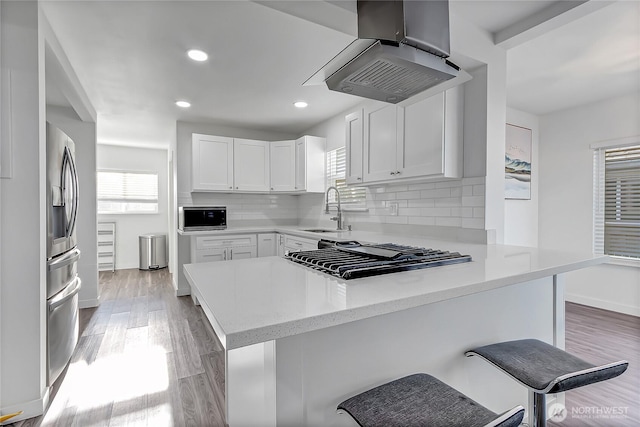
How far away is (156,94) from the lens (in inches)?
127

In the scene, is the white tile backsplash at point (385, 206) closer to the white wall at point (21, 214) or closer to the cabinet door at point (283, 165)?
the cabinet door at point (283, 165)

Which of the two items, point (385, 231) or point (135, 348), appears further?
point (385, 231)

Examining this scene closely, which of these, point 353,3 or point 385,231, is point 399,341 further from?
point 385,231

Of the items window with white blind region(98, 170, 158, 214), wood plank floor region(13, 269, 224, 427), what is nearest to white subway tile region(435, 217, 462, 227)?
wood plank floor region(13, 269, 224, 427)

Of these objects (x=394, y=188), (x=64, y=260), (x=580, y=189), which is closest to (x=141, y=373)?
(x=64, y=260)

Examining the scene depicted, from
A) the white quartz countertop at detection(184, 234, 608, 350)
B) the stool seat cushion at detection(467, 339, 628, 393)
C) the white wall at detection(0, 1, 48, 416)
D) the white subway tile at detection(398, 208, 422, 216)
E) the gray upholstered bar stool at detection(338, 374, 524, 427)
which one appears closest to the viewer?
the white quartz countertop at detection(184, 234, 608, 350)

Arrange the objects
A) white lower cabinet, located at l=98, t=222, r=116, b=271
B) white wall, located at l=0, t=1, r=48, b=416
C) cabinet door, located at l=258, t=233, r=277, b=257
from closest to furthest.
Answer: white wall, located at l=0, t=1, r=48, b=416 < cabinet door, located at l=258, t=233, r=277, b=257 < white lower cabinet, located at l=98, t=222, r=116, b=271

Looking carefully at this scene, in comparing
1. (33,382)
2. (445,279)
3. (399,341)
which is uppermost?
(445,279)

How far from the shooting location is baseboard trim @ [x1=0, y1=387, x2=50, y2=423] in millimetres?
1691

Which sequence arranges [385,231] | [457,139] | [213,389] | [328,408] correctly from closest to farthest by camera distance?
[328,408]
[213,389]
[457,139]
[385,231]

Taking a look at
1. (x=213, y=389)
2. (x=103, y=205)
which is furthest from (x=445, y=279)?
(x=103, y=205)

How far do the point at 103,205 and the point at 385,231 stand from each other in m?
5.44

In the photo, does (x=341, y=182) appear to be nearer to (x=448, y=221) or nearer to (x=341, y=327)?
(x=448, y=221)

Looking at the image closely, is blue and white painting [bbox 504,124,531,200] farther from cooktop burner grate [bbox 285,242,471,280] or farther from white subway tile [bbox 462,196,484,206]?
cooktop burner grate [bbox 285,242,471,280]
